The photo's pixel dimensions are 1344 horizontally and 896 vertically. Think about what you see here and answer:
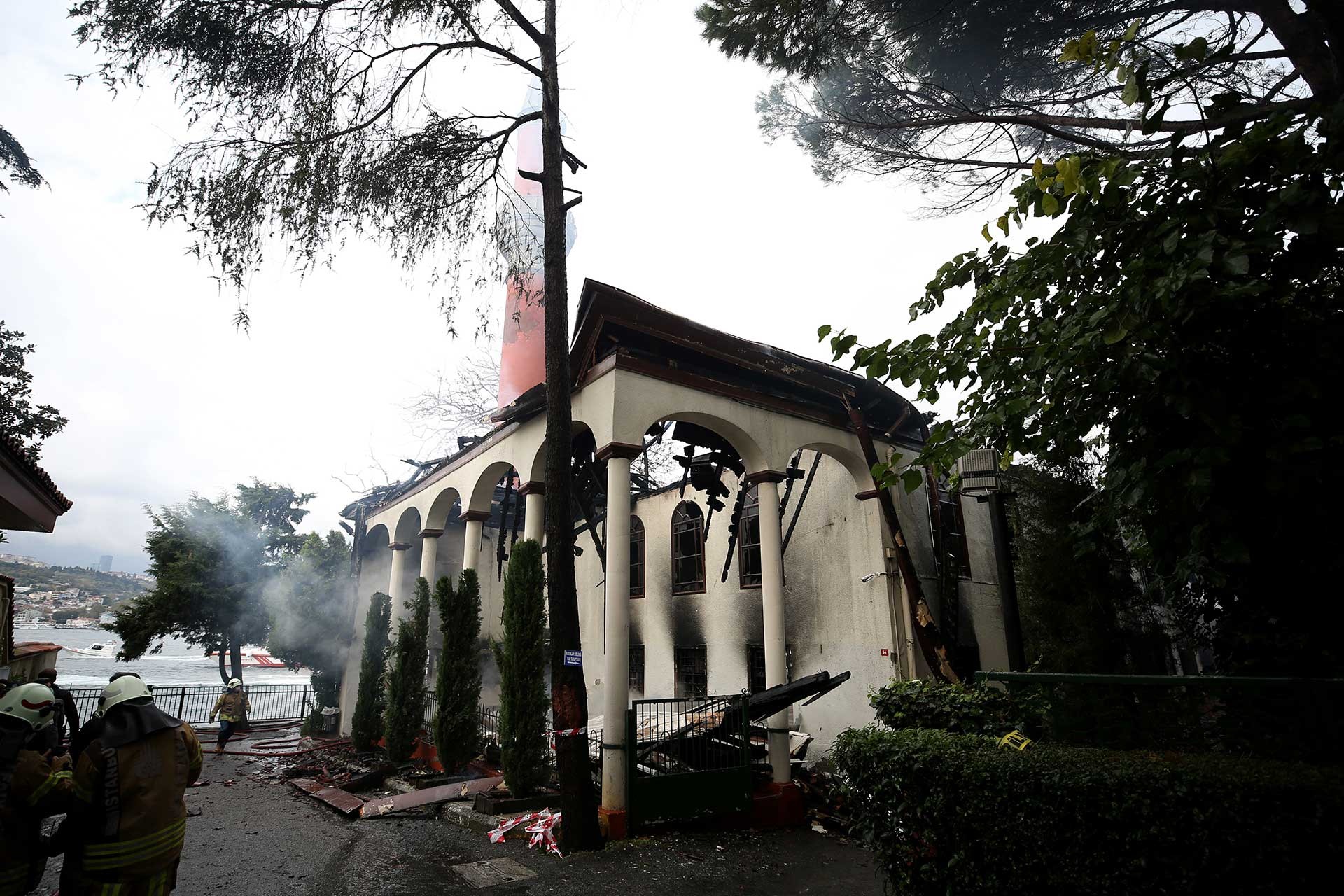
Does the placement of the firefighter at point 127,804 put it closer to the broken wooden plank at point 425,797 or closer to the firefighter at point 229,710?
the broken wooden plank at point 425,797

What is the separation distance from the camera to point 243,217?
8.34 metres

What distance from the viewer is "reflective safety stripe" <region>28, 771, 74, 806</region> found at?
3445mm

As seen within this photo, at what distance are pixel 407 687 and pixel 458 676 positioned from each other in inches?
91.3

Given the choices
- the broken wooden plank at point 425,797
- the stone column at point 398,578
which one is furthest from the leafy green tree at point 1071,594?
the stone column at point 398,578

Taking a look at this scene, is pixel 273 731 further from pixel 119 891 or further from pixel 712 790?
pixel 119 891

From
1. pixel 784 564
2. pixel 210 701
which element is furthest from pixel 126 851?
pixel 210 701

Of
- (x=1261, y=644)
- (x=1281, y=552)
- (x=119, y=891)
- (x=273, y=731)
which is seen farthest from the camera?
(x=273, y=731)

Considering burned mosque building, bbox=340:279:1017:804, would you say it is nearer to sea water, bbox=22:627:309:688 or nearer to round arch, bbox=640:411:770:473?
round arch, bbox=640:411:770:473

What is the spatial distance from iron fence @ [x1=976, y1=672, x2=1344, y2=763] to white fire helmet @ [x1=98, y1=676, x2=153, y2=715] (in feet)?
18.5

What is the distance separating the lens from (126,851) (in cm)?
360

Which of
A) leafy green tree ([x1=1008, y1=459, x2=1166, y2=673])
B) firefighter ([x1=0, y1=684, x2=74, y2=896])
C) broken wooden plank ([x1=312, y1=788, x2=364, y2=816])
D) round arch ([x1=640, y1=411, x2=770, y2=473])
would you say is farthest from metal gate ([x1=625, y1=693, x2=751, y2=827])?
firefighter ([x1=0, y1=684, x2=74, y2=896])

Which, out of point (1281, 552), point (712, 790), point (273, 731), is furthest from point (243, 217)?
point (273, 731)

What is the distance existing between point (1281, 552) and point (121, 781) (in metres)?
6.88

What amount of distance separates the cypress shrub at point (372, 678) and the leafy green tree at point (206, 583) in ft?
33.1
